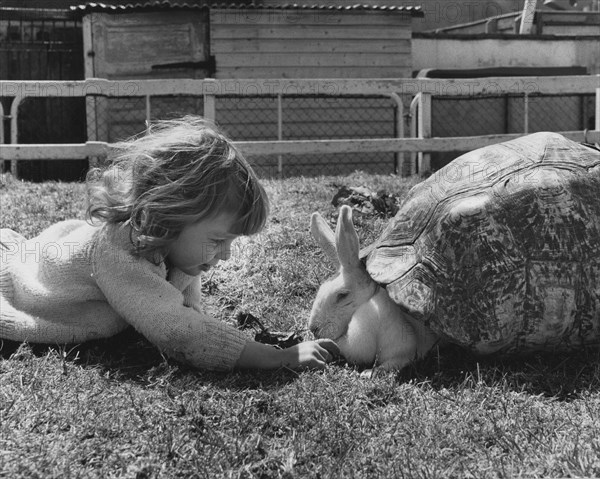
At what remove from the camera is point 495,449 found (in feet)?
8.54

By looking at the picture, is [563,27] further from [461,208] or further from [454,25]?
[461,208]

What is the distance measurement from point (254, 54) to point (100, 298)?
1178cm

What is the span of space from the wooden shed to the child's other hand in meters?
9.96

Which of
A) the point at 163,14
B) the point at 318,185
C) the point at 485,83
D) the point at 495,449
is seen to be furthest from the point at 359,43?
the point at 495,449

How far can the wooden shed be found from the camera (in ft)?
46.3

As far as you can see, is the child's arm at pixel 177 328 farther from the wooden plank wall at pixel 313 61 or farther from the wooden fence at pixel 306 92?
the wooden plank wall at pixel 313 61

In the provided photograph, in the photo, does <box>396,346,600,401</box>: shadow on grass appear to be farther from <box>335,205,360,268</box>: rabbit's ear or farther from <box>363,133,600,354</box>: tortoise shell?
<box>335,205,360,268</box>: rabbit's ear

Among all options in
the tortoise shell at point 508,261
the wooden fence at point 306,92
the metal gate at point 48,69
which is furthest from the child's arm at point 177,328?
the metal gate at point 48,69

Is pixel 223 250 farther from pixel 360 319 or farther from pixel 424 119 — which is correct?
pixel 424 119

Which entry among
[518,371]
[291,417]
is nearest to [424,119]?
[518,371]

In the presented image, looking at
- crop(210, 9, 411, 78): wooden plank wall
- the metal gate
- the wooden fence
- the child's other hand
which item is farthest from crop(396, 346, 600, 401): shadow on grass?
the metal gate

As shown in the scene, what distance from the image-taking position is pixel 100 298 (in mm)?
3750

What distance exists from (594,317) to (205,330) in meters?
1.80

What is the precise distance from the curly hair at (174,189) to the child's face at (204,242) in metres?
0.04
